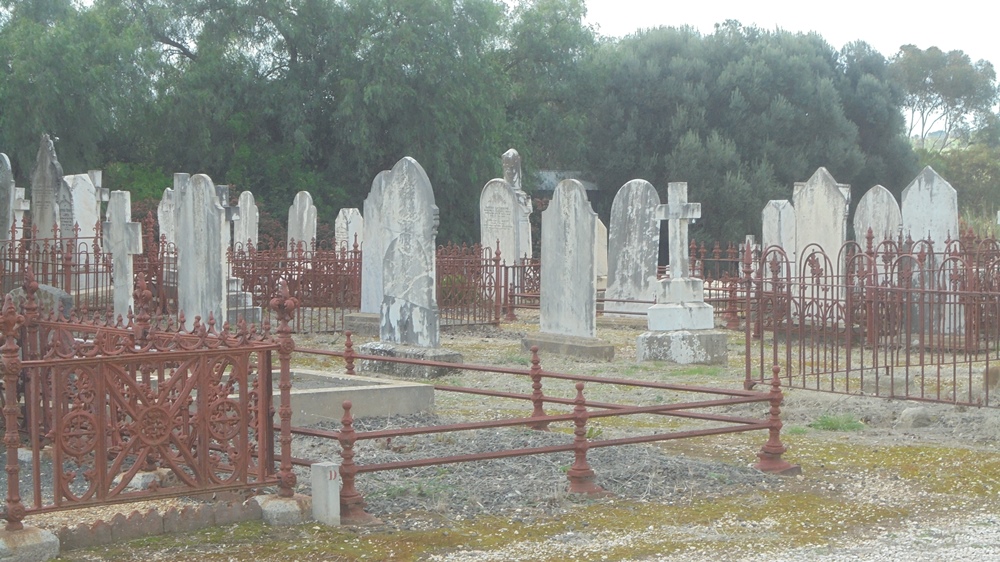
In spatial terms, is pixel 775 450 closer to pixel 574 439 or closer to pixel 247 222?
pixel 574 439

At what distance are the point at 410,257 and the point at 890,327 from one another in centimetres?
567

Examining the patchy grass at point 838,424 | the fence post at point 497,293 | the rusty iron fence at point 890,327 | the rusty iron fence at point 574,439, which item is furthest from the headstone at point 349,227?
the rusty iron fence at point 574,439

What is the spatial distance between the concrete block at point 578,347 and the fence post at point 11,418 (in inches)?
405

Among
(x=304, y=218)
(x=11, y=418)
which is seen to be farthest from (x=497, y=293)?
Result: (x=11, y=418)

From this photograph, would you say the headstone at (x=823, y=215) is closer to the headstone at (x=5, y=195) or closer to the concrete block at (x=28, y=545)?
the headstone at (x=5, y=195)

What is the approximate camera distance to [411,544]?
6.50 metres

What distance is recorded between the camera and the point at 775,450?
8.54 metres

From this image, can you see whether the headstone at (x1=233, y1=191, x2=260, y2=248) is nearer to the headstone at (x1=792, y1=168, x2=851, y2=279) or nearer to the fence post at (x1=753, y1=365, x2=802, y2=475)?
the headstone at (x1=792, y1=168, x2=851, y2=279)

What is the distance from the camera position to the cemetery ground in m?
6.46

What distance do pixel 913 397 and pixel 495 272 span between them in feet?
35.0

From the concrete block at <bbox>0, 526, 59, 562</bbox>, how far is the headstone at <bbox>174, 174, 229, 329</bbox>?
10495 millimetres

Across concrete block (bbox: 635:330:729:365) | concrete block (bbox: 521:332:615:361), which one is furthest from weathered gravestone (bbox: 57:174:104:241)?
concrete block (bbox: 635:330:729:365)

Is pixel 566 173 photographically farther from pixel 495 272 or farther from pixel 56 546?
pixel 56 546

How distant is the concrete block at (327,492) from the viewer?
6777 mm
